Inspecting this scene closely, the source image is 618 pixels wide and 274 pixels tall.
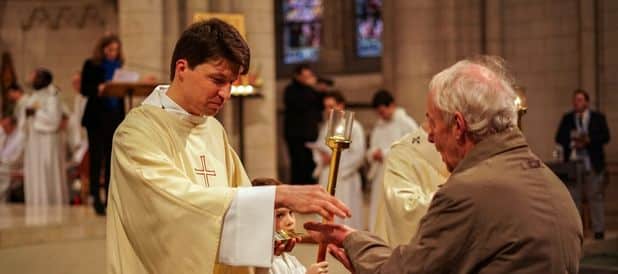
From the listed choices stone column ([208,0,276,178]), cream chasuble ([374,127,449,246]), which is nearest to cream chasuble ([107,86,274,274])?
cream chasuble ([374,127,449,246])

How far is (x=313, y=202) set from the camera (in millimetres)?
3158

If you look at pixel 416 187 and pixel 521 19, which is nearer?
pixel 416 187

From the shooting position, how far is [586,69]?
1211 centimetres

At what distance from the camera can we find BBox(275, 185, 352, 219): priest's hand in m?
3.12

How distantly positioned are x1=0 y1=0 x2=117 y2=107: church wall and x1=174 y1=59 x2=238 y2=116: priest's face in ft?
42.4

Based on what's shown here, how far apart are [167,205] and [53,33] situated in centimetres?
1361

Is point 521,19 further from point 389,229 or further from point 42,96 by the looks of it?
point 389,229

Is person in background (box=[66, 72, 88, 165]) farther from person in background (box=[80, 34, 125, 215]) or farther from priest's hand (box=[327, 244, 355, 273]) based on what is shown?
priest's hand (box=[327, 244, 355, 273])

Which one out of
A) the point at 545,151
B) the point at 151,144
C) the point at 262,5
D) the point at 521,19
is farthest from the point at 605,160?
the point at 151,144

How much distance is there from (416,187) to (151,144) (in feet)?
7.52

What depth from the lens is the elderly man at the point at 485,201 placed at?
280 centimetres

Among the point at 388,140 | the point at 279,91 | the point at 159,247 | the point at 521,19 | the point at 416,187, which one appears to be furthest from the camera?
the point at 279,91

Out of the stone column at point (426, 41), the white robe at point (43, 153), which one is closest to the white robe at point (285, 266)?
the white robe at point (43, 153)

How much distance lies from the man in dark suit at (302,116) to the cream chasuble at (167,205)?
9.14 m
